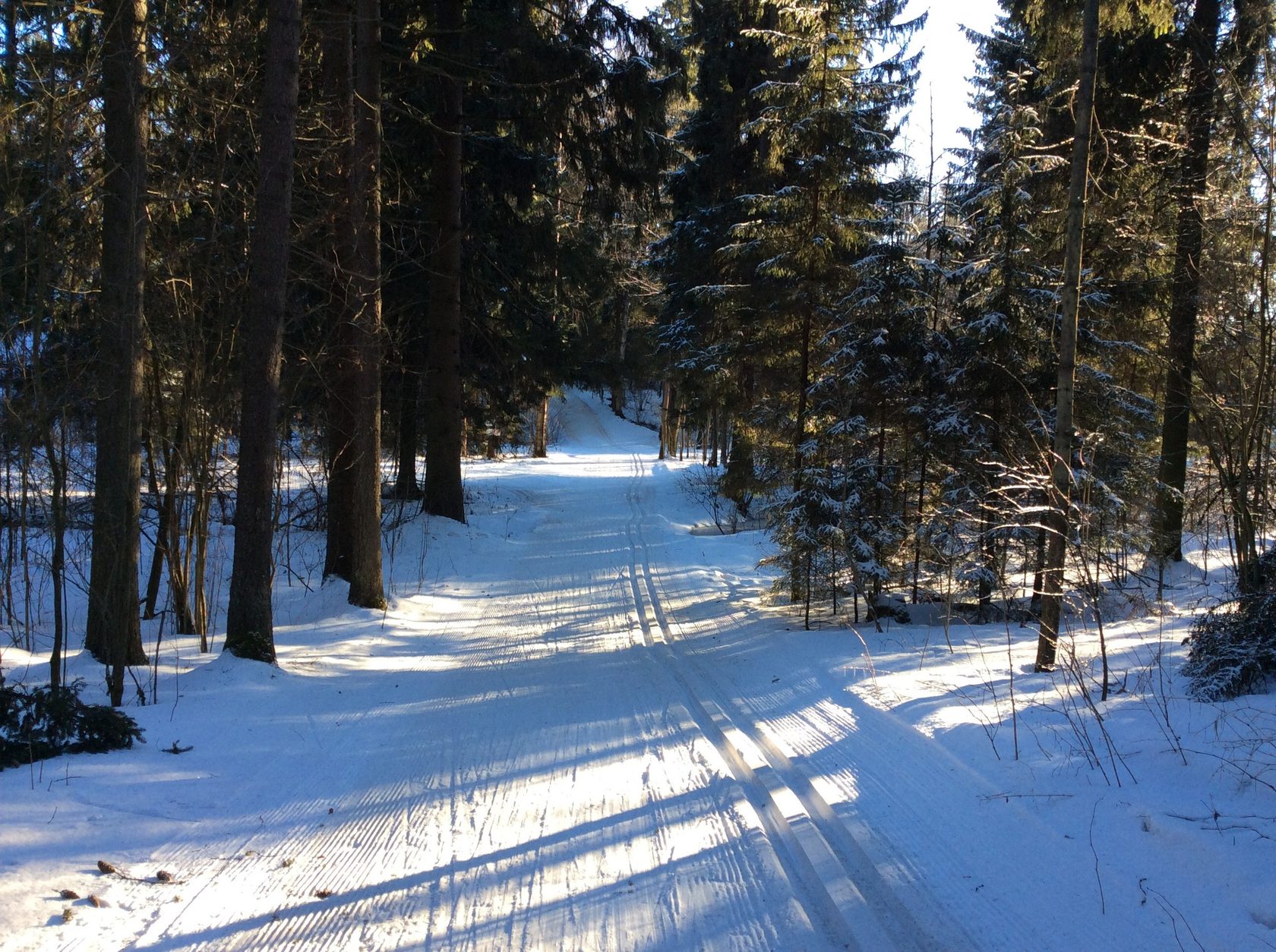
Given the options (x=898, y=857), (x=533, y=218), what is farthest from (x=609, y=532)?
(x=898, y=857)

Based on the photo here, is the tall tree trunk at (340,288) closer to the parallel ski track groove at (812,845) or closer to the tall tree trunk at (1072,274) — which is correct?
the parallel ski track groove at (812,845)

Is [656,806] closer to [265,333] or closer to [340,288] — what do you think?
[265,333]

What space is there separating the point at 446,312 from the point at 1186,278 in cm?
1216

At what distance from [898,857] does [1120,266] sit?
39.4ft

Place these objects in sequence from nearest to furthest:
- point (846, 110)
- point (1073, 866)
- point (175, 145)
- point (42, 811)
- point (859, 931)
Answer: point (859, 931) → point (1073, 866) → point (42, 811) → point (175, 145) → point (846, 110)

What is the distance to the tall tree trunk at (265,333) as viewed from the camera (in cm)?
718

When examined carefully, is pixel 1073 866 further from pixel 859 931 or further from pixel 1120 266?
pixel 1120 266

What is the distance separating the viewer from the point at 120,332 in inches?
254

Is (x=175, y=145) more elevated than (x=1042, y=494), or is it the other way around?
(x=175, y=145)

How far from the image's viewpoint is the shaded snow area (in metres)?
3.54

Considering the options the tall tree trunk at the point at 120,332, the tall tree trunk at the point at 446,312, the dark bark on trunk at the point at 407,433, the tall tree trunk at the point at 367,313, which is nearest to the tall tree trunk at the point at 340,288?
the tall tree trunk at the point at 367,313

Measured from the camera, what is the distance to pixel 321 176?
10.0m

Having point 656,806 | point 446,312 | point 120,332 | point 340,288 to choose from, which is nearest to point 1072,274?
point 656,806

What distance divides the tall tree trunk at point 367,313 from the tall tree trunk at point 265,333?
7.48ft
